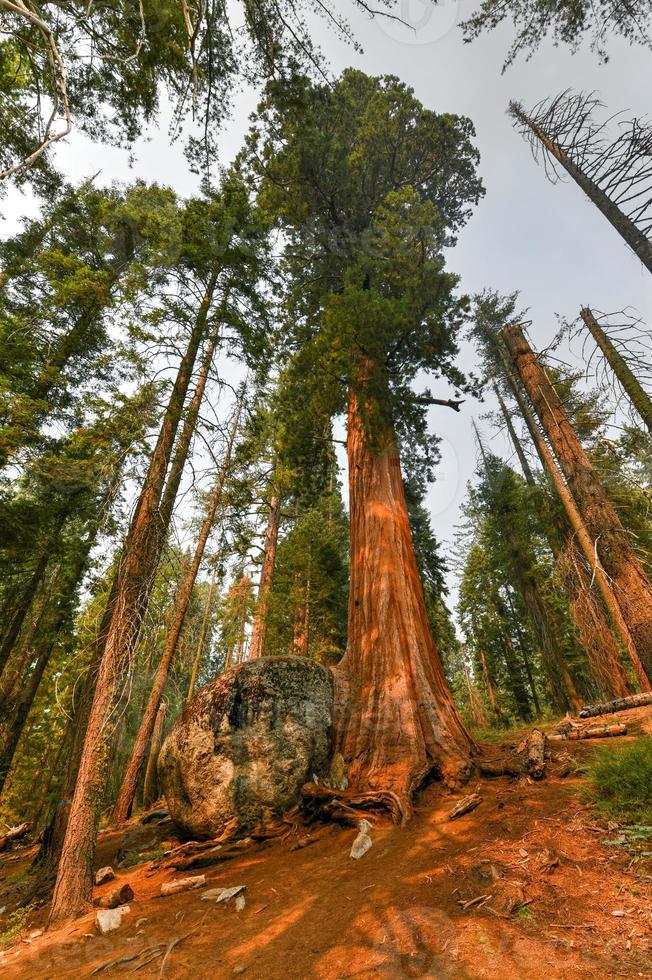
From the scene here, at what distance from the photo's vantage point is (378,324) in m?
7.03

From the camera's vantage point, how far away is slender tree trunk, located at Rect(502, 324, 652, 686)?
219 inches

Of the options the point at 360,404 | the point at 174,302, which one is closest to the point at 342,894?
the point at 360,404

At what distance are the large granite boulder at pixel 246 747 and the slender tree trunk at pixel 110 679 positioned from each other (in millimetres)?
1405

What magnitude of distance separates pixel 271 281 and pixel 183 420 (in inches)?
143

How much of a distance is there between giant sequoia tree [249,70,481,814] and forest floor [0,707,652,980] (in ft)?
3.56

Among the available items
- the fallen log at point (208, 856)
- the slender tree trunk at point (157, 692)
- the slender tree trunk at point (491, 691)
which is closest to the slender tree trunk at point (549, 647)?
the slender tree trunk at point (491, 691)

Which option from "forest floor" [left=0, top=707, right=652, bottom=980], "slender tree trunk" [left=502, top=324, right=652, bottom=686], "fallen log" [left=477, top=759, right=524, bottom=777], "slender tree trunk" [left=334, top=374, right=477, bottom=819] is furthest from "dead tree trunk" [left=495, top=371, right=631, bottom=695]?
"forest floor" [left=0, top=707, right=652, bottom=980]

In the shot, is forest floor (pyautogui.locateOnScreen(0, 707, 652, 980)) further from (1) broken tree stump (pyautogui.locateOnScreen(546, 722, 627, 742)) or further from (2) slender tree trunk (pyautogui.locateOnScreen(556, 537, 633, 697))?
(2) slender tree trunk (pyautogui.locateOnScreen(556, 537, 633, 697))

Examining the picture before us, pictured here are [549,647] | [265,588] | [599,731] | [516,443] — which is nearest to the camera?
[599,731]

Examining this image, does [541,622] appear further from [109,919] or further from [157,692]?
[109,919]

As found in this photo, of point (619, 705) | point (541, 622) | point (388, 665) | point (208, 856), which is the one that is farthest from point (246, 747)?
point (541, 622)

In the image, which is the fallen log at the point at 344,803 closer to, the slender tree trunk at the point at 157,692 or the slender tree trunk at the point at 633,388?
the slender tree trunk at the point at 157,692

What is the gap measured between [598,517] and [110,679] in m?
7.14

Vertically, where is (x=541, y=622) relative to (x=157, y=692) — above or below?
above
